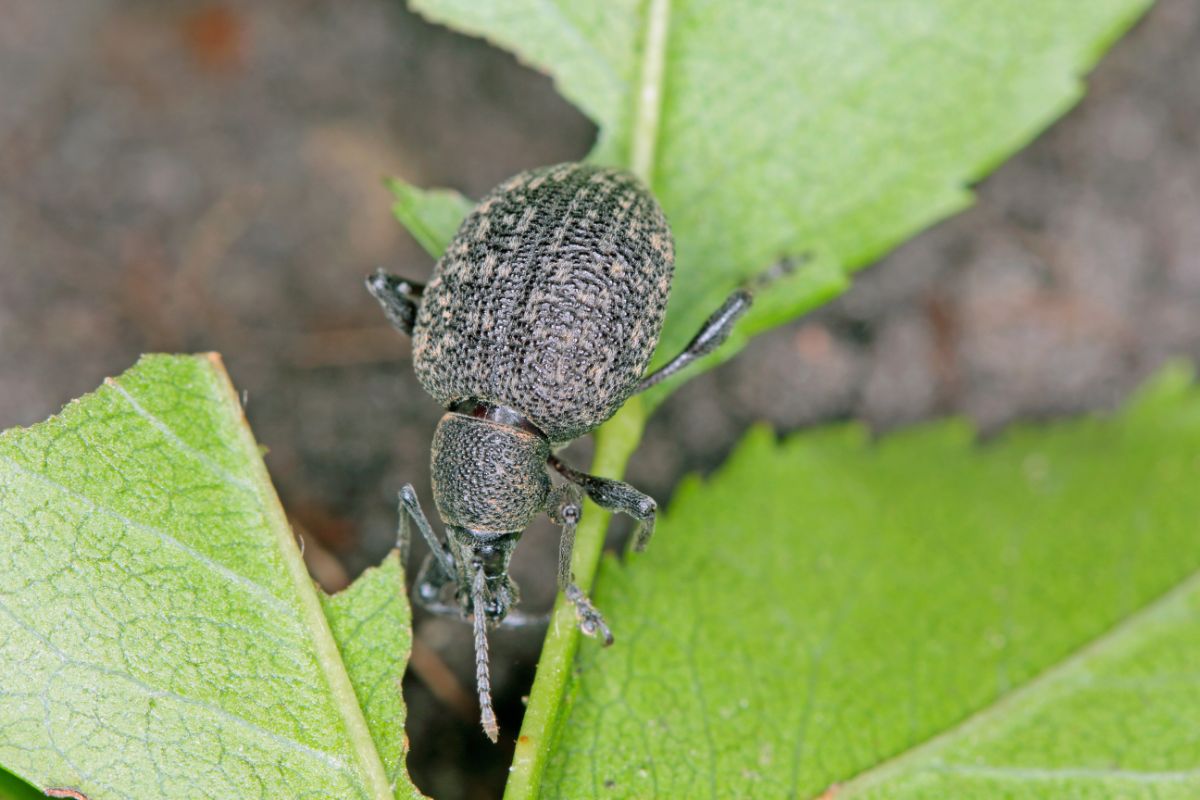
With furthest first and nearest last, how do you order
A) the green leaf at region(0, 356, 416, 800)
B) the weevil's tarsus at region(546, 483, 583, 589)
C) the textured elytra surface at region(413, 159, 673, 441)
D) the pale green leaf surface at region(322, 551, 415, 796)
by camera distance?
1. the textured elytra surface at region(413, 159, 673, 441)
2. the weevil's tarsus at region(546, 483, 583, 589)
3. the pale green leaf surface at region(322, 551, 415, 796)
4. the green leaf at region(0, 356, 416, 800)

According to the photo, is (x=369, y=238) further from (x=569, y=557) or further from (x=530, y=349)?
(x=569, y=557)

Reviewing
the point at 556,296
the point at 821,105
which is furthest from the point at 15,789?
the point at 821,105

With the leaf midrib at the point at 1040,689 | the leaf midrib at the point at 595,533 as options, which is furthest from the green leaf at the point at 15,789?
the leaf midrib at the point at 1040,689

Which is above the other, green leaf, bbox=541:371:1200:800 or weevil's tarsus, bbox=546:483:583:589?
weevil's tarsus, bbox=546:483:583:589

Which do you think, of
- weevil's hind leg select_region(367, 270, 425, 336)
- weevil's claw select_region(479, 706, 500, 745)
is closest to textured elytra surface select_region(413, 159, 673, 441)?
weevil's hind leg select_region(367, 270, 425, 336)

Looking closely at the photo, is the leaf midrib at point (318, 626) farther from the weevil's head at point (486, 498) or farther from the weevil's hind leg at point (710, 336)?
the weevil's hind leg at point (710, 336)

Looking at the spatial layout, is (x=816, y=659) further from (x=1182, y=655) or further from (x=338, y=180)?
(x=338, y=180)

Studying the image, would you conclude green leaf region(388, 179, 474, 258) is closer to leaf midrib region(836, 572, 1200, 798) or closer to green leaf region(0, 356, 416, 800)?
green leaf region(0, 356, 416, 800)
